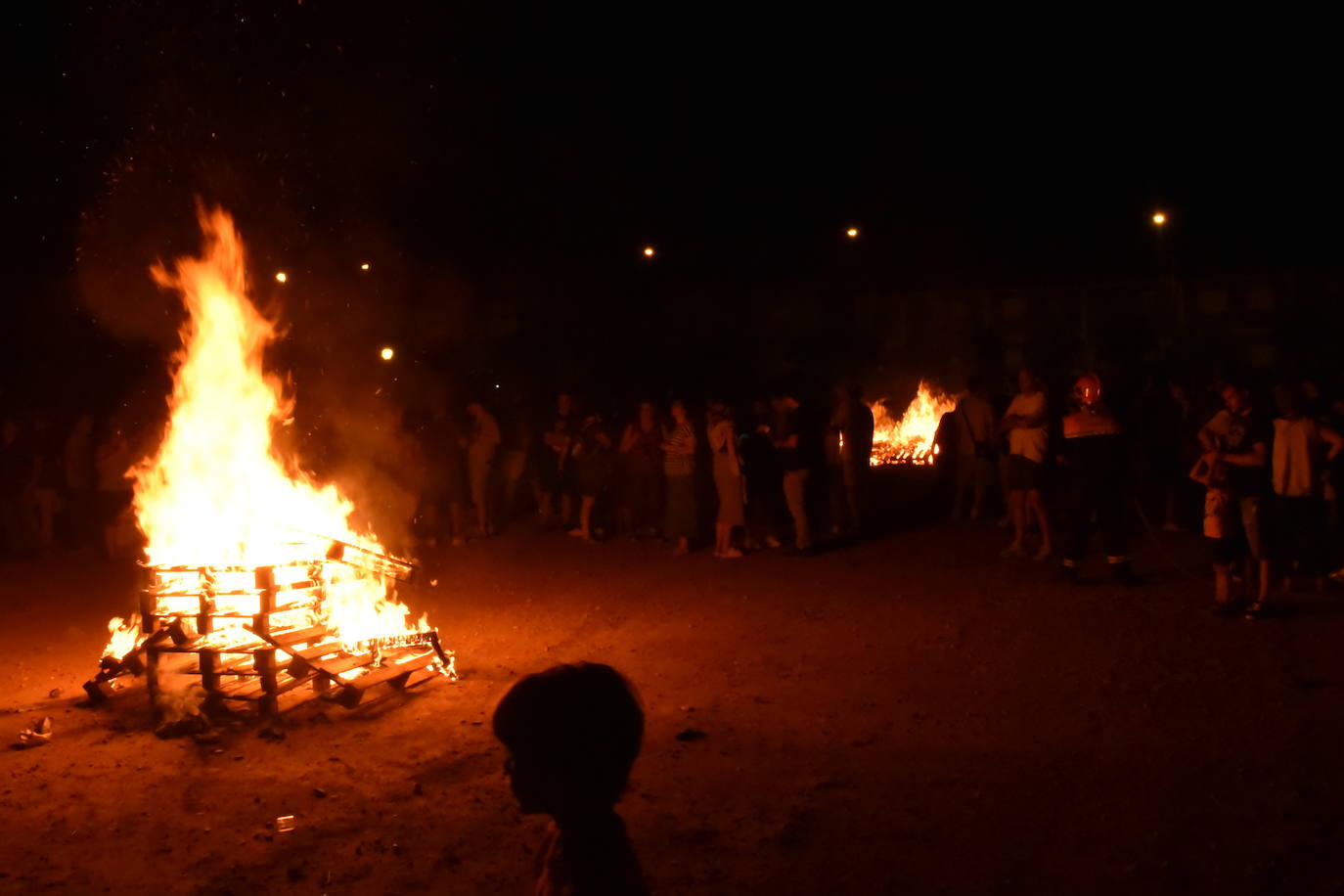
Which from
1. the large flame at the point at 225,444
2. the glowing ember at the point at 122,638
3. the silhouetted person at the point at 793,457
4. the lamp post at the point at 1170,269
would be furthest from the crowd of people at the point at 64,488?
the lamp post at the point at 1170,269

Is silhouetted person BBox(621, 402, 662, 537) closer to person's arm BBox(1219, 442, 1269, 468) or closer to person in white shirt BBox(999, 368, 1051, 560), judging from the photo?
person in white shirt BBox(999, 368, 1051, 560)

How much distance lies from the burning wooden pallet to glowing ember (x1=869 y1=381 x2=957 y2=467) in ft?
52.6

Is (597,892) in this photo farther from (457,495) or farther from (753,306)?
(753,306)

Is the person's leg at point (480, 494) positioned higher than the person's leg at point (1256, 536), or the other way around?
the person's leg at point (480, 494)

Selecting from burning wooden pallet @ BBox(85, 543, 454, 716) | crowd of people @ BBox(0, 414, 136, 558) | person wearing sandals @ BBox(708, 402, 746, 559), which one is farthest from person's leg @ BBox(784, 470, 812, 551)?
crowd of people @ BBox(0, 414, 136, 558)

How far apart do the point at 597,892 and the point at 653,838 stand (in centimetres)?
300

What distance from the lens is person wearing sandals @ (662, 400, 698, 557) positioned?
12961mm

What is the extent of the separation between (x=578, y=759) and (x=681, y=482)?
10.8m

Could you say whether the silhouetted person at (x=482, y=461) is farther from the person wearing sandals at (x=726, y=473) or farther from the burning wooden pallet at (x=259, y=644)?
the burning wooden pallet at (x=259, y=644)

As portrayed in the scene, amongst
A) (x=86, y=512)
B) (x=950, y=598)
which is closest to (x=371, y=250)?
(x=86, y=512)

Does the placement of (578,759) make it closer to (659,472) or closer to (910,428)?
(659,472)

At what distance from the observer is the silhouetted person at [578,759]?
224 centimetres

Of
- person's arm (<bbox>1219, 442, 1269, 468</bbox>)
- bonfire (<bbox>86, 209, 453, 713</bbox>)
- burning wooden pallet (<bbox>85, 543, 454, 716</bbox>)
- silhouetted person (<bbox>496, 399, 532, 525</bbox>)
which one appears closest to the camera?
burning wooden pallet (<bbox>85, 543, 454, 716</bbox>)

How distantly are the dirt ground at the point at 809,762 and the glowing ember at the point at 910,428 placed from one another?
14.1 meters
